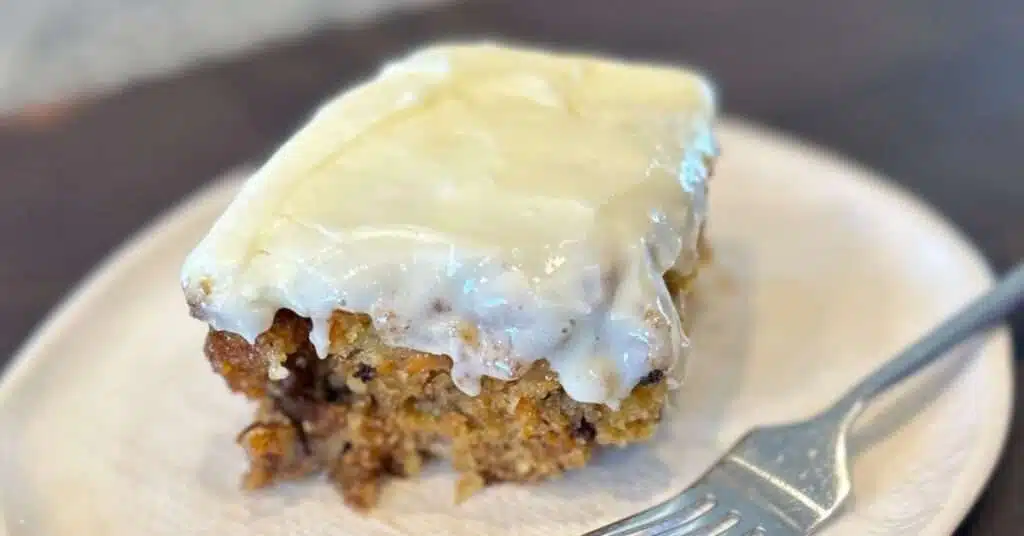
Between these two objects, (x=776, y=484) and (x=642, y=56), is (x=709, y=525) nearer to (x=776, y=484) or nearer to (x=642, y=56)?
(x=776, y=484)

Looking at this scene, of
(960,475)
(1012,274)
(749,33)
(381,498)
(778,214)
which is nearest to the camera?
(960,475)

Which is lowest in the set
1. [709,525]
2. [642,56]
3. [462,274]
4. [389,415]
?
[709,525]

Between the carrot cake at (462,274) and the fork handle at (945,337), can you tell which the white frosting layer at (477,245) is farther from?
the fork handle at (945,337)

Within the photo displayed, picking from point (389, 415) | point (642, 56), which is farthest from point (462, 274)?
point (642, 56)

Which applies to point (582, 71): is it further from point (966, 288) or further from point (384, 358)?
point (966, 288)

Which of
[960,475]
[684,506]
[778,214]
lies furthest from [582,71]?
[960,475]
